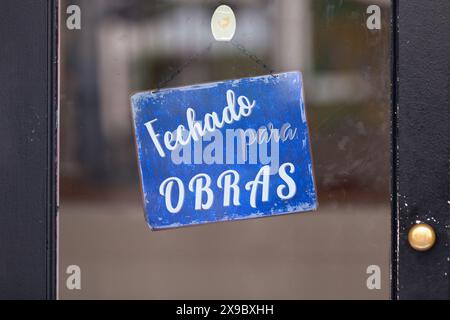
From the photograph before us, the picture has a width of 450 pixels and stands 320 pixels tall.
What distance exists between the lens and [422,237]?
2.13 metres

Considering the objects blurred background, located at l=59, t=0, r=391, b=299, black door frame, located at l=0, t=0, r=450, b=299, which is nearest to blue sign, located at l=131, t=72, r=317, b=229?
blurred background, located at l=59, t=0, r=391, b=299

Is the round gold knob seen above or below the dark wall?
below

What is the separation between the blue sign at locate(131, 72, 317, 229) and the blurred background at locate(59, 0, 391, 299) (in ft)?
0.11

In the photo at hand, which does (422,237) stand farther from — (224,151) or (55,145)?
(55,145)

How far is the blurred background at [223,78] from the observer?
2203 mm

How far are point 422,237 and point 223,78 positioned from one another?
2.44ft

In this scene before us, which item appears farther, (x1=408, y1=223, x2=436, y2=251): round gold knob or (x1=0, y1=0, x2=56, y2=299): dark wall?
(x1=0, y1=0, x2=56, y2=299): dark wall

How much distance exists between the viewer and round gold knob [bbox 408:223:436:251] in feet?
6.98

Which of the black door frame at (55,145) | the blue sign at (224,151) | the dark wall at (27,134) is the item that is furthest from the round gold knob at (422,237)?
the dark wall at (27,134)

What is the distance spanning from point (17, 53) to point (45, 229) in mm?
540

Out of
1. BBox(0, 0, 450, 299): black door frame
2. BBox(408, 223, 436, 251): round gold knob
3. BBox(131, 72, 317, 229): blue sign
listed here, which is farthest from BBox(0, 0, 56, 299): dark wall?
BBox(408, 223, 436, 251): round gold knob

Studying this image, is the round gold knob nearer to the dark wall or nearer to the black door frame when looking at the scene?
the black door frame

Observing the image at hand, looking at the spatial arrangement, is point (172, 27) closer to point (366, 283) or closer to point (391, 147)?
point (391, 147)

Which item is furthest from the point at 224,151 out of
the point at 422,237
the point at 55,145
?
the point at 422,237
